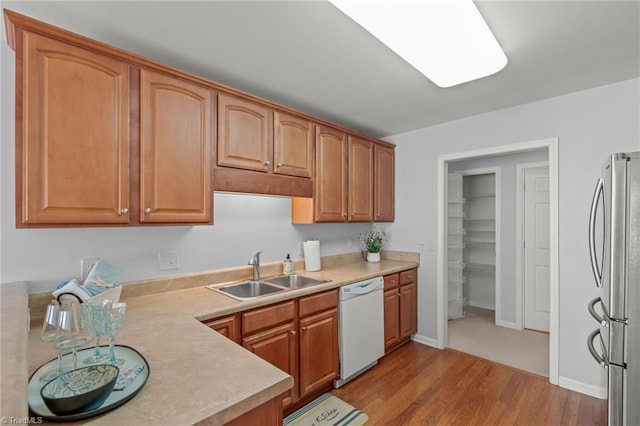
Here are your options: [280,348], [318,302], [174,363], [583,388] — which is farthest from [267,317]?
[583,388]

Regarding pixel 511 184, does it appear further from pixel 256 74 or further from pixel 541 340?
pixel 256 74

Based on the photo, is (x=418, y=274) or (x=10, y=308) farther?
(x=418, y=274)

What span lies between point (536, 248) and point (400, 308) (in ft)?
6.89

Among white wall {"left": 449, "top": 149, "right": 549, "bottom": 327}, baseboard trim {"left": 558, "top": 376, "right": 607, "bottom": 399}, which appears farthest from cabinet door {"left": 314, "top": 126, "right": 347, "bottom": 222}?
baseboard trim {"left": 558, "top": 376, "right": 607, "bottom": 399}

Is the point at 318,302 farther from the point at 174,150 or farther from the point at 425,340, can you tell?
the point at 425,340

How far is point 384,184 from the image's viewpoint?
3551 mm

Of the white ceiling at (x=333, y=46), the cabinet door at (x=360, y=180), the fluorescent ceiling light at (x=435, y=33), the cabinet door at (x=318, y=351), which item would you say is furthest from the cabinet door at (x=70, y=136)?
the cabinet door at (x=360, y=180)

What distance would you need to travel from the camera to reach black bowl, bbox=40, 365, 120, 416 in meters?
0.78

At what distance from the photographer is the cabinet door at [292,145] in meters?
2.44

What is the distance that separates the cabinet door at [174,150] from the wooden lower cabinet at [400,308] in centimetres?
194

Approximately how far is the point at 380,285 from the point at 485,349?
1.46 meters

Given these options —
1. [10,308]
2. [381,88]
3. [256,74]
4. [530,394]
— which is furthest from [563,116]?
[10,308]

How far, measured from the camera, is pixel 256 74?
2146 millimetres

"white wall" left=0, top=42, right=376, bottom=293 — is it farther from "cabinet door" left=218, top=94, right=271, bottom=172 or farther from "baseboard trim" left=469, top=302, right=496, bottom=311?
"baseboard trim" left=469, top=302, right=496, bottom=311
